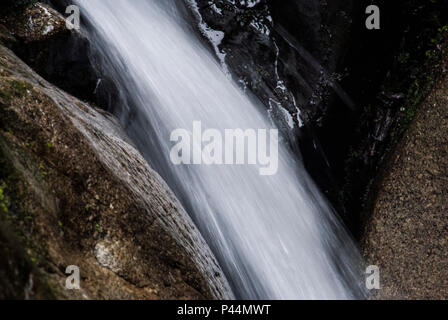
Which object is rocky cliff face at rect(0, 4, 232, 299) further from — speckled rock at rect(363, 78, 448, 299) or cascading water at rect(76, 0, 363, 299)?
speckled rock at rect(363, 78, 448, 299)

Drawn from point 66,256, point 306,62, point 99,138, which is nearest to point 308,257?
point 306,62

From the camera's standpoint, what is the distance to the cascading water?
4600 mm

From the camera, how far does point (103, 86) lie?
4387 millimetres

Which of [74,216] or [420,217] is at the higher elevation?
[74,216]

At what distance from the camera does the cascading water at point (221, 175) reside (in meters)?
4.60

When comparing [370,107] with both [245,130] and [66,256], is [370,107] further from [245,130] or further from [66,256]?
[66,256]

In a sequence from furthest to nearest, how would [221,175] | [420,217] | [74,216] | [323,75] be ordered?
[323,75] < [420,217] < [221,175] < [74,216]

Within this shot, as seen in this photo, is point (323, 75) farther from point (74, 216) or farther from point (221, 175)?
point (74, 216)

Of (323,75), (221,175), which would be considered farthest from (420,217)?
(221,175)

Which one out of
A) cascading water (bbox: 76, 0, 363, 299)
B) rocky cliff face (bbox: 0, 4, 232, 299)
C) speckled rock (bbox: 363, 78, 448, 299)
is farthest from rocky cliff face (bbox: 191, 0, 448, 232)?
rocky cliff face (bbox: 0, 4, 232, 299)

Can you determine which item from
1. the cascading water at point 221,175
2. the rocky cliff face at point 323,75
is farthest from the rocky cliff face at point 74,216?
the rocky cliff face at point 323,75

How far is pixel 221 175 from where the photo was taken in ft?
17.4

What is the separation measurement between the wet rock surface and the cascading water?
4.78 feet

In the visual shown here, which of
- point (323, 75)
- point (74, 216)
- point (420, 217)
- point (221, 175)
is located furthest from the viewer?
point (323, 75)
